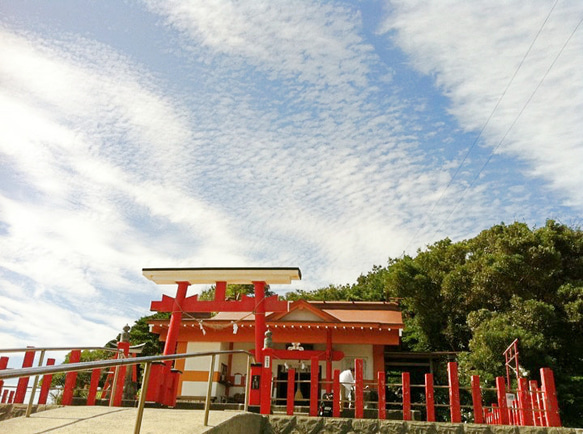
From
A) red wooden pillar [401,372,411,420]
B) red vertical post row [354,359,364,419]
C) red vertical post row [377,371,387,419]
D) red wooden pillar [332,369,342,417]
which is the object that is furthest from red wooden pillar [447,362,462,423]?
red wooden pillar [332,369,342,417]

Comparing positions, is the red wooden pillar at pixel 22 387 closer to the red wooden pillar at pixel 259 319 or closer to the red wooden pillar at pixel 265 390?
the red wooden pillar at pixel 259 319

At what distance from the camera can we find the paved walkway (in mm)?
5621

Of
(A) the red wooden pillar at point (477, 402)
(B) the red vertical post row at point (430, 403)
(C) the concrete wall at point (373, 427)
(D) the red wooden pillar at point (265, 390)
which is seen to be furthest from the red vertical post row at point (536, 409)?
(D) the red wooden pillar at point (265, 390)

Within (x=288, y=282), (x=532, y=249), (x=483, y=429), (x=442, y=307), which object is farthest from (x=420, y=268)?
(x=483, y=429)

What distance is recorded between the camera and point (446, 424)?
23.3ft

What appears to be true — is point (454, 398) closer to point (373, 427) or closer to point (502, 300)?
point (373, 427)

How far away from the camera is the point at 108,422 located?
20.0ft

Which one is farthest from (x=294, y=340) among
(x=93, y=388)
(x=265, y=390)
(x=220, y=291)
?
(x=265, y=390)

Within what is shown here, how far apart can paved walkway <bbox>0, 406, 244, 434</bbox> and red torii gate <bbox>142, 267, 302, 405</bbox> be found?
4.77 meters

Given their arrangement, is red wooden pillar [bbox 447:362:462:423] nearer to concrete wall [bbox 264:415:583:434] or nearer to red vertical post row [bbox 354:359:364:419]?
concrete wall [bbox 264:415:583:434]

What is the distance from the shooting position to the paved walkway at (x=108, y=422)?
5.62m

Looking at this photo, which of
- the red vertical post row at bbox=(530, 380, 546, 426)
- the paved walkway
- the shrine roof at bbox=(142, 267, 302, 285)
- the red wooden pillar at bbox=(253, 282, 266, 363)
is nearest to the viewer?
the paved walkway

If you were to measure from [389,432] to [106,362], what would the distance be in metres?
4.63

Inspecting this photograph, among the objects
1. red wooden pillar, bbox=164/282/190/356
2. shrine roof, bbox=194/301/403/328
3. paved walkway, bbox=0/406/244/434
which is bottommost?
paved walkway, bbox=0/406/244/434
